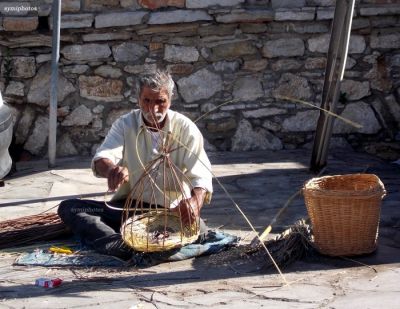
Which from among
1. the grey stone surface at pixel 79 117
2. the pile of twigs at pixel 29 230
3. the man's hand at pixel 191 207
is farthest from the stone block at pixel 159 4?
the man's hand at pixel 191 207

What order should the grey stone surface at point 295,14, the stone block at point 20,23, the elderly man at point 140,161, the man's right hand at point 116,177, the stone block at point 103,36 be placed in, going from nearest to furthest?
the man's right hand at point 116,177
the elderly man at point 140,161
the stone block at point 20,23
the stone block at point 103,36
the grey stone surface at point 295,14

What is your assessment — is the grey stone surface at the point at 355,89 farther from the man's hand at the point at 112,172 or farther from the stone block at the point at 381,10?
the man's hand at the point at 112,172

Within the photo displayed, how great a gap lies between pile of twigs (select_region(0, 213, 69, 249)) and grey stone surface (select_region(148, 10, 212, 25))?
9.22 ft

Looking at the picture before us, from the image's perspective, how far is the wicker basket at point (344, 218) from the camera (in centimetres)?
477

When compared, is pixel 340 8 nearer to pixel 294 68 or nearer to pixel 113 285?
pixel 294 68

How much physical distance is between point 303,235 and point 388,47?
382cm

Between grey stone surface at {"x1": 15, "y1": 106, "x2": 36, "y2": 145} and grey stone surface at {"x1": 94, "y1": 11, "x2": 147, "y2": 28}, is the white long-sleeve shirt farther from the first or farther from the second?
grey stone surface at {"x1": 15, "y1": 106, "x2": 36, "y2": 145}

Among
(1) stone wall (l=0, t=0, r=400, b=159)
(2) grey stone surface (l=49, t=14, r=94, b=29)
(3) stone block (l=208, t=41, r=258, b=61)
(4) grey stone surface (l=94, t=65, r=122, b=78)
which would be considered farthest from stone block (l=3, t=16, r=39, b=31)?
(3) stone block (l=208, t=41, r=258, b=61)

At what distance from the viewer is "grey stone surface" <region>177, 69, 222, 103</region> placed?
8172 mm

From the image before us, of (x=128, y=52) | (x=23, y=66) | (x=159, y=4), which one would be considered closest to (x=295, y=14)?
(x=159, y=4)

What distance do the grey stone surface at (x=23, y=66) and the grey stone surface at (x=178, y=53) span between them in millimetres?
1163

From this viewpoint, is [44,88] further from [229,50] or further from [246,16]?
[246,16]

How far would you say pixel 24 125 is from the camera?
8102 millimetres

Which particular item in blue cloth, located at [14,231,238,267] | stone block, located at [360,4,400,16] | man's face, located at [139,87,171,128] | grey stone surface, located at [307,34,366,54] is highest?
stone block, located at [360,4,400,16]
